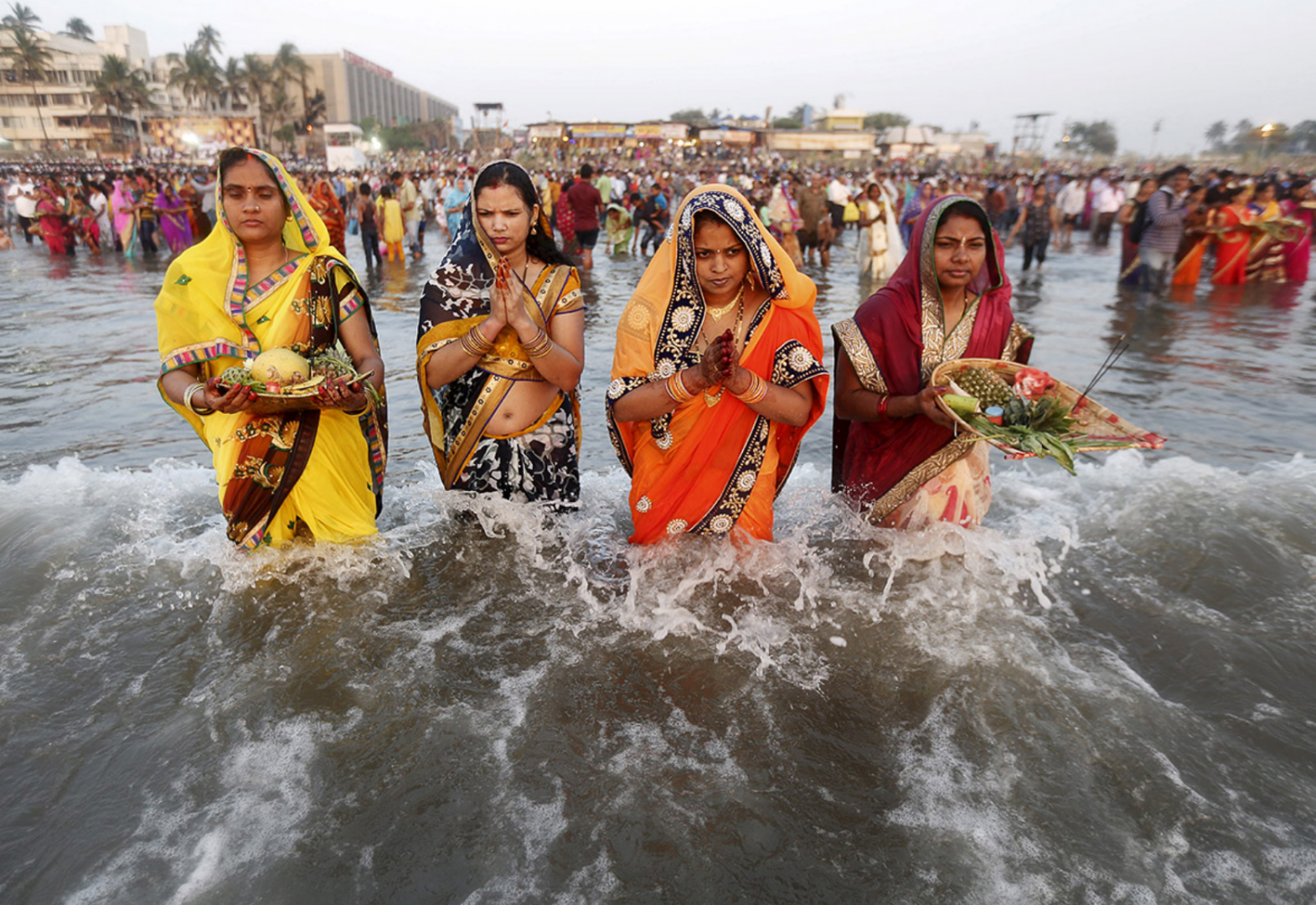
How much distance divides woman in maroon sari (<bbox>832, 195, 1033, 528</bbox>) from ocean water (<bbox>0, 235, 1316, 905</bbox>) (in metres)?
0.23

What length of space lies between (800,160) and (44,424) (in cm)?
5671

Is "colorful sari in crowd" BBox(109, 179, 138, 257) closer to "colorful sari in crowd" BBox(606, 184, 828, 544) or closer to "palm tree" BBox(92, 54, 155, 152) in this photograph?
"colorful sari in crowd" BBox(606, 184, 828, 544)

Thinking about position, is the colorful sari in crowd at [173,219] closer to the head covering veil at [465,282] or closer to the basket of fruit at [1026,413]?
the head covering veil at [465,282]

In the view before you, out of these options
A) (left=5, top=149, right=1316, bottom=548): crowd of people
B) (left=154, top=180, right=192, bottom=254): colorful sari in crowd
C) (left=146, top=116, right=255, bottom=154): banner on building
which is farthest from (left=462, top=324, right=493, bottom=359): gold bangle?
(left=146, top=116, right=255, bottom=154): banner on building

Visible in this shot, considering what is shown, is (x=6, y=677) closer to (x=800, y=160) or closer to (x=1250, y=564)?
(x=1250, y=564)

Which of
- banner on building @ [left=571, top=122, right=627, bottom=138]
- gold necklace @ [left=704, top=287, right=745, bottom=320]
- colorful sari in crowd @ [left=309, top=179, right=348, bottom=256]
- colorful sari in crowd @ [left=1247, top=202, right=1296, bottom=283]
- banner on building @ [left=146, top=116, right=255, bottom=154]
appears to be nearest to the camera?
gold necklace @ [left=704, top=287, right=745, bottom=320]

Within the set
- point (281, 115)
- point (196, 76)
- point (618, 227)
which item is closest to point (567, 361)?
point (618, 227)

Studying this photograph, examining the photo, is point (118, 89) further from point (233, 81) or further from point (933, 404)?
point (933, 404)

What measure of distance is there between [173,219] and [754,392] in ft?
60.0

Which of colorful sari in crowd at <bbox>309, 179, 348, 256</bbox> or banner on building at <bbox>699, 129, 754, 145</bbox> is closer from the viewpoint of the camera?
colorful sari in crowd at <bbox>309, 179, 348, 256</bbox>

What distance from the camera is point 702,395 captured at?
9.11ft

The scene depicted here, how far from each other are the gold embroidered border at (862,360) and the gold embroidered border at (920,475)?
33 cm

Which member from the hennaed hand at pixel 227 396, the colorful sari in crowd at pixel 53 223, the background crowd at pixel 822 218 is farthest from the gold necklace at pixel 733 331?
the colorful sari in crowd at pixel 53 223

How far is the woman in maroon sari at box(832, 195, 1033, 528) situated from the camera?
9.32ft
